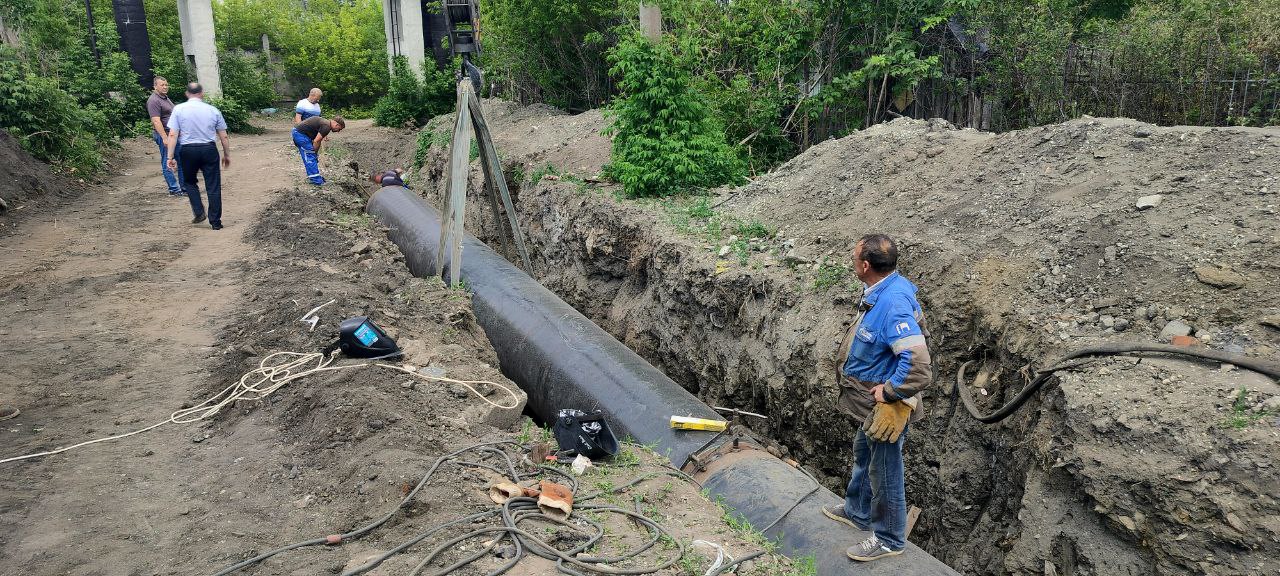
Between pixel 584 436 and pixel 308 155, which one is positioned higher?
pixel 308 155

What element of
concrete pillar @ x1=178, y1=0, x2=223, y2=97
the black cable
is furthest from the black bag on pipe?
concrete pillar @ x1=178, y1=0, x2=223, y2=97

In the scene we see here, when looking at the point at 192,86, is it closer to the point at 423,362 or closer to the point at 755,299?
the point at 423,362

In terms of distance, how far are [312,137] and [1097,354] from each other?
37.7 ft

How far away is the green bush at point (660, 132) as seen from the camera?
8.85 metres

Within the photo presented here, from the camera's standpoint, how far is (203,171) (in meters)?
9.24

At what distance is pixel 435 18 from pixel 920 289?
880 inches

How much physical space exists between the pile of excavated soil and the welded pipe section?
3.58 ft

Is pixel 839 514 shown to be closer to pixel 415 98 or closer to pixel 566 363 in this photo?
pixel 566 363

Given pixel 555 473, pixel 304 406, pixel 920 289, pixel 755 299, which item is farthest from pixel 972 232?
pixel 304 406

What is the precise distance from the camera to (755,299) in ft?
22.0

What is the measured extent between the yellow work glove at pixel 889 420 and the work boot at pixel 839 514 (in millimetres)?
713

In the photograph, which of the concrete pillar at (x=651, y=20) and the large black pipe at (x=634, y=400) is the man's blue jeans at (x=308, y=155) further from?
the concrete pillar at (x=651, y=20)

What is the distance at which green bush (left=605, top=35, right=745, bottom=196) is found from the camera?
29.0 ft

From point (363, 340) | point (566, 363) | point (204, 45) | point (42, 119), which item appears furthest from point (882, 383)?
point (204, 45)
